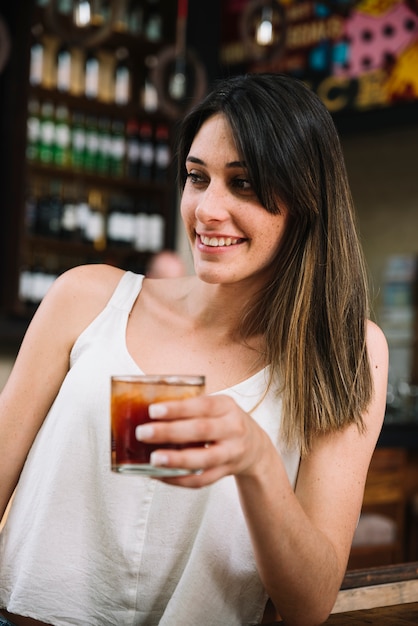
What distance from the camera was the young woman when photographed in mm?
1507

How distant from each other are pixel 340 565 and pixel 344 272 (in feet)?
1.70

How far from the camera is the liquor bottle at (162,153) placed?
6.12m

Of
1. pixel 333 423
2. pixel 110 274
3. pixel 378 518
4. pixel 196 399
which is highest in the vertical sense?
pixel 110 274

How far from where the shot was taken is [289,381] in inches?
62.5

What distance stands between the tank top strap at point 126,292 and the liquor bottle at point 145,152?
440cm

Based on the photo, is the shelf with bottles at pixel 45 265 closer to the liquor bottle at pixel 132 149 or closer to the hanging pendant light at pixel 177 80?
the liquor bottle at pixel 132 149

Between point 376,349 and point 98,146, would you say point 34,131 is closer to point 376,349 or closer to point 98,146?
point 98,146

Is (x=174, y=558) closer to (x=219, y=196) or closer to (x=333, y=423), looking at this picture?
(x=333, y=423)

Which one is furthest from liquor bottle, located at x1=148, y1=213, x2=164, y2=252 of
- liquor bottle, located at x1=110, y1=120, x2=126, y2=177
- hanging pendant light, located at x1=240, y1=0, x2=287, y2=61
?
hanging pendant light, located at x1=240, y1=0, x2=287, y2=61

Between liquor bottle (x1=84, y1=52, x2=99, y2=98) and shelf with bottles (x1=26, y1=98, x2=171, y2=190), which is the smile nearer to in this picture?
shelf with bottles (x1=26, y1=98, x2=171, y2=190)

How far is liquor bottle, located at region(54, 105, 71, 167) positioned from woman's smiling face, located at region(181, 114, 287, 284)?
4.34 m

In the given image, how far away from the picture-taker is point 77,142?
582 cm

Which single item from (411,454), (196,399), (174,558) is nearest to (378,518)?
(411,454)

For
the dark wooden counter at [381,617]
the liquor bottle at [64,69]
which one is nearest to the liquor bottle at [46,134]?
the liquor bottle at [64,69]
